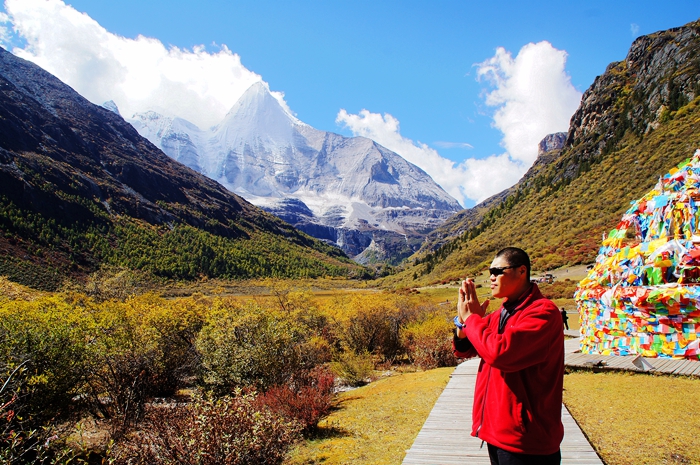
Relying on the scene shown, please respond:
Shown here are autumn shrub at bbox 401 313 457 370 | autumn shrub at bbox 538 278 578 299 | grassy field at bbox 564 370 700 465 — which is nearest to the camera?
grassy field at bbox 564 370 700 465

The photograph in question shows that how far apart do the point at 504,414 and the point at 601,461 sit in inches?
190

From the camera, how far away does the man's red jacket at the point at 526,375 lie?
2.83 m

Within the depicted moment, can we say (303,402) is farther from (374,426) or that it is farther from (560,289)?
(560,289)

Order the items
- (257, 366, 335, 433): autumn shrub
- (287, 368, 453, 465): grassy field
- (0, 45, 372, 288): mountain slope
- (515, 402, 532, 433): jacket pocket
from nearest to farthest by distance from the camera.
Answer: (515, 402, 532, 433): jacket pocket, (287, 368, 453, 465): grassy field, (257, 366, 335, 433): autumn shrub, (0, 45, 372, 288): mountain slope

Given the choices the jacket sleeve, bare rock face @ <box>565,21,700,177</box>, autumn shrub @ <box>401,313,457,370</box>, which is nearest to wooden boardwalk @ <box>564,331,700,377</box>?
autumn shrub @ <box>401,313,457,370</box>

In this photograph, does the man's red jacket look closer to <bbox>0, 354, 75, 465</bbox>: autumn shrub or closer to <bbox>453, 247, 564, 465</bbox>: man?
<bbox>453, 247, 564, 465</bbox>: man

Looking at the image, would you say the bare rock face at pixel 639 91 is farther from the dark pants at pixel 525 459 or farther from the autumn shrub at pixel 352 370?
the dark pants at pixel 525 459

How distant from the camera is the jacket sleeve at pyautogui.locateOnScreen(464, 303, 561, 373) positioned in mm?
2811

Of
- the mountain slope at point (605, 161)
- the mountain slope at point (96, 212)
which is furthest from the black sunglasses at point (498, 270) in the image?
the mountain slope at point (96, 212)

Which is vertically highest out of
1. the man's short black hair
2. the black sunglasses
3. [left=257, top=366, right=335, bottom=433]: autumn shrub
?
the man's short black hair

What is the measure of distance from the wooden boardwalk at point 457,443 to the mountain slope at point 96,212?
93568mm

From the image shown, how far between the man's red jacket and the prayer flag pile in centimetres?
1205

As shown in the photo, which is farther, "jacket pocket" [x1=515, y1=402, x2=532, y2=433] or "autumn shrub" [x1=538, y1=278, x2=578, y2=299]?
"autumn shrub" [x1=538, y1=278, x2=578, y2=299]

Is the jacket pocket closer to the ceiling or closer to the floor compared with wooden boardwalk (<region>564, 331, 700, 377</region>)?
closer to the ceiling
